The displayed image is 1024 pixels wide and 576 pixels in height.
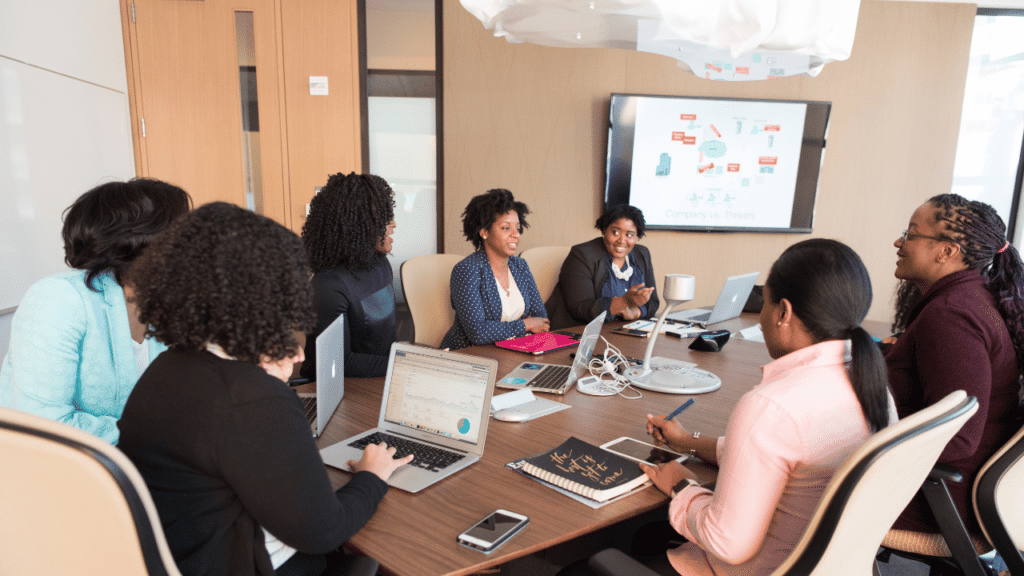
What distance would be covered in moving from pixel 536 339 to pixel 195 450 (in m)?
1.67

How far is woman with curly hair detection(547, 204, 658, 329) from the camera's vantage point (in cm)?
314

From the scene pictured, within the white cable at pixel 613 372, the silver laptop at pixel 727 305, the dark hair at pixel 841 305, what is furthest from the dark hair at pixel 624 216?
the dark hair at pixel 841 305

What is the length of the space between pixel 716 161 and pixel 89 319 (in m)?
4.10

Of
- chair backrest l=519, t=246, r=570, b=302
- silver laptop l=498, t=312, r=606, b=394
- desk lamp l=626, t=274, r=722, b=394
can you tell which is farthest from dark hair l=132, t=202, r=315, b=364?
chair backrest l=519, t=246, r=570, b=302

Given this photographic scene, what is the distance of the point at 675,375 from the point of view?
201cm

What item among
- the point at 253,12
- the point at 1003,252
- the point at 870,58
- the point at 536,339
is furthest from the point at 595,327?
the point at 870,58

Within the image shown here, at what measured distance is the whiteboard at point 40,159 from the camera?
8.65 feet

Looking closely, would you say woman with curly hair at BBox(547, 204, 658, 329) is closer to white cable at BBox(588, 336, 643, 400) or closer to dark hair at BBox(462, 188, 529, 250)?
dark hair at BBox(462, 188, 529, 250)

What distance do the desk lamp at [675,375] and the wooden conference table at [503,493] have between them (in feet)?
0.11

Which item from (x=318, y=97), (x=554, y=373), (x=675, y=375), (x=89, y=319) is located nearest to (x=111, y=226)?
(x=89, y=319)

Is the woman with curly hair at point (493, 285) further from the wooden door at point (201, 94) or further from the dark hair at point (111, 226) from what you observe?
the wooden door at point (201, 94)

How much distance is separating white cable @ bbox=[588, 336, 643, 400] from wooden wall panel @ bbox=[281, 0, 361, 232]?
2631 millimetres

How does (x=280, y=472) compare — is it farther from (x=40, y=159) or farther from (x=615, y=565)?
(x=40, y=159)

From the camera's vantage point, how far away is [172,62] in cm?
379
